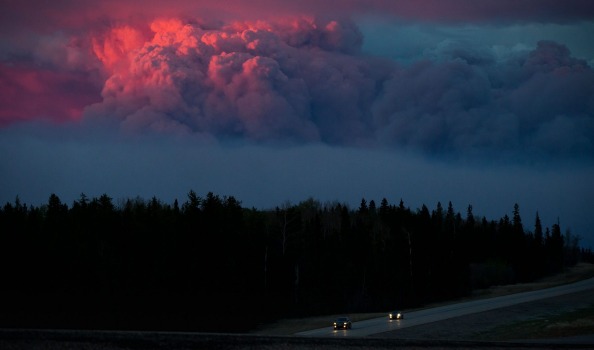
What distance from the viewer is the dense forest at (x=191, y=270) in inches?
3068

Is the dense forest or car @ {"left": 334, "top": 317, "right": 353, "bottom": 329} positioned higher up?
the dense forest

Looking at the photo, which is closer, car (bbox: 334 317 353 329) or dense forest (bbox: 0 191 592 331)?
car (bbox: 334 317 353 329)

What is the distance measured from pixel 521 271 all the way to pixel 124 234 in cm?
8782

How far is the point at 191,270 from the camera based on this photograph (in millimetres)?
87375

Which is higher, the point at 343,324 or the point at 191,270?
the point at 191,270

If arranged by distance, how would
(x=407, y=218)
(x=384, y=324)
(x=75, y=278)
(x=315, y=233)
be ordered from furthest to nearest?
(x=407, y=218)
(x=315, y=233)
(x=75, y=278)
(x=384, y=324)

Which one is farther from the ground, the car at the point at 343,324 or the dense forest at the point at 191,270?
the dense forest at the point at 191,270

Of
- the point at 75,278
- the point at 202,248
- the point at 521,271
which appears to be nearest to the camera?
the point at 75,278

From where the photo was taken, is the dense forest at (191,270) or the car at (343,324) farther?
the dense forest at (191,270)

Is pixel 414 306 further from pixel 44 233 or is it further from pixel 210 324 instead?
pixel 44 233

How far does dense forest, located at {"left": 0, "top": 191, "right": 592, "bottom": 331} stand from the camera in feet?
256

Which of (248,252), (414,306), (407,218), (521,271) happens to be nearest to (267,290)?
(248,252)

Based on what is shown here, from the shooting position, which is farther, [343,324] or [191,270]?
[191,270]

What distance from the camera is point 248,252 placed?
91.9 m
